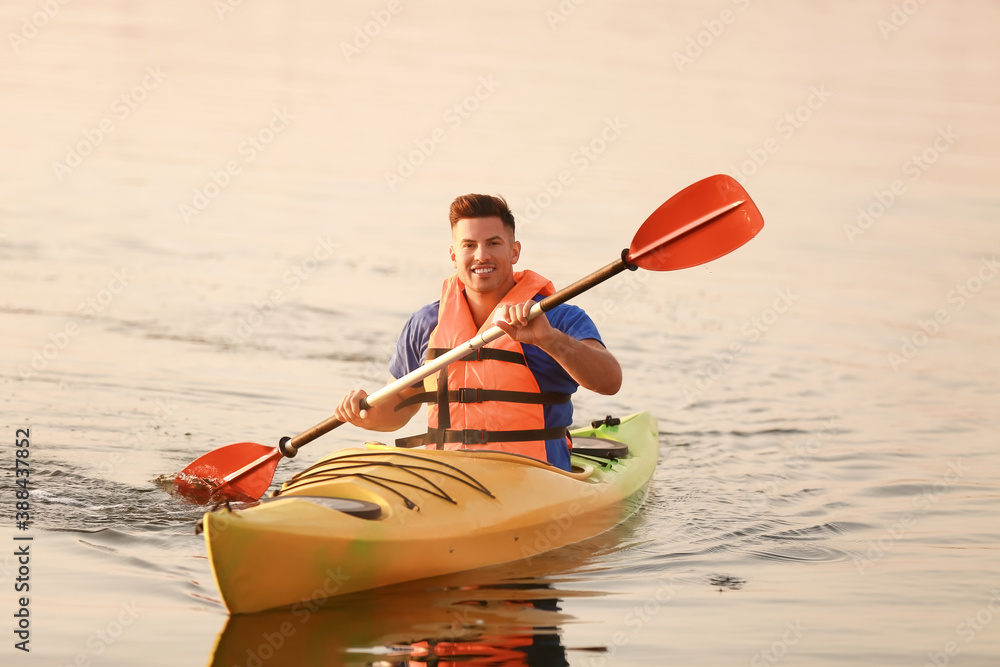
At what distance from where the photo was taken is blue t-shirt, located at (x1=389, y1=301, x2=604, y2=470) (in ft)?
15.4

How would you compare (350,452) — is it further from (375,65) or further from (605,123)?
(375,65)

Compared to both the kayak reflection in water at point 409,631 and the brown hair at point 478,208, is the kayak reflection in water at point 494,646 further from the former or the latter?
the brown hair at point 478,208

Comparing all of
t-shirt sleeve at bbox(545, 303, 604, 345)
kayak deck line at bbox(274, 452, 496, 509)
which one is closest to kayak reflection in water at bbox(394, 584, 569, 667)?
kayak deck line at bbox(274, 452, 496, 509)

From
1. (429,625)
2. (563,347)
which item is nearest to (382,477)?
(429,625)

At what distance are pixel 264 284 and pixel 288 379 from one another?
1895 mm

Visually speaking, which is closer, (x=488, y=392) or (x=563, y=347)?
(x=563, y=347)

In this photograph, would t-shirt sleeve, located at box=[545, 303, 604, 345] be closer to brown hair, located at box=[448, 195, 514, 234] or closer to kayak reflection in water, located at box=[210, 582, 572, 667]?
brown hair, located at box=[448, 195, 514, 234]

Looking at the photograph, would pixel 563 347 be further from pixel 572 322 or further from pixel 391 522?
pixel 391 522

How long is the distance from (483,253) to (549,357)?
17.6 inches

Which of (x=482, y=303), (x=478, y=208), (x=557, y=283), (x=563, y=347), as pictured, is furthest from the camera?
(x=557, y=283)

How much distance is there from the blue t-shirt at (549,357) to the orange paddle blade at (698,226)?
0.32 metres

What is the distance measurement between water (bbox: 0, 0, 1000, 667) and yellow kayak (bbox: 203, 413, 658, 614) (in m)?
0.09

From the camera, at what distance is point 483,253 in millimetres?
4684

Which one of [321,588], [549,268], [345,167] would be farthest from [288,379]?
[345,167]
